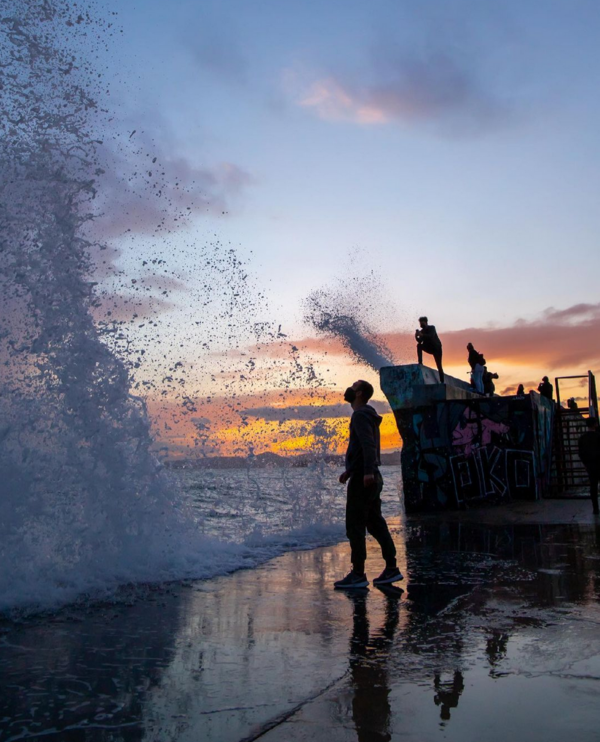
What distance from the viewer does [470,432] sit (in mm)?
14953

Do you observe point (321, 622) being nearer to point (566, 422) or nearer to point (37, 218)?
point (37, 218)

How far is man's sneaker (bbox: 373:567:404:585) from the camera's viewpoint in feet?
20.4

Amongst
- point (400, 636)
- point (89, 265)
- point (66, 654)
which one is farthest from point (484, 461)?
point (66, 654)

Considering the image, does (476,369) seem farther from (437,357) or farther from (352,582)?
(352,582)

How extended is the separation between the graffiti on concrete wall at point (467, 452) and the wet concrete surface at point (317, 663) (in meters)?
8.22

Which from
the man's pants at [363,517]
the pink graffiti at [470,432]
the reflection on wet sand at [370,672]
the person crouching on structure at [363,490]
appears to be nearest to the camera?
the reflection on wet sand at [370,672]

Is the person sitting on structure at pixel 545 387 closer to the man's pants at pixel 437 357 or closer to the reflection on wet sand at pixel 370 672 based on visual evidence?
the man's pants at pixel 437 357

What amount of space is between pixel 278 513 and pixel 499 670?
12227 mm

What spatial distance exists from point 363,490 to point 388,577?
2.63 feet

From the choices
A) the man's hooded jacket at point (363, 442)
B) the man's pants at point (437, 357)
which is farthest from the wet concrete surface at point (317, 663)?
the man's pants at point (437, 357)

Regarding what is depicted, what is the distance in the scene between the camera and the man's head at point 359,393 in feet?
21.6

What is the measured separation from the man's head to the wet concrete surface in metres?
1.71

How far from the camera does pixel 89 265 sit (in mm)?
7492

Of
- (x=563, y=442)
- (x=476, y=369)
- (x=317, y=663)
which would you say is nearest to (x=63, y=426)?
(x=317, y=663)
